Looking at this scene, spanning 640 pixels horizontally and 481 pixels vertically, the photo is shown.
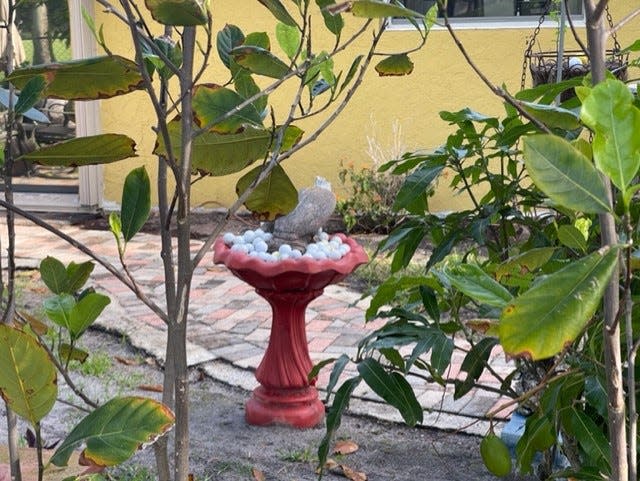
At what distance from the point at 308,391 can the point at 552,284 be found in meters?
3.71

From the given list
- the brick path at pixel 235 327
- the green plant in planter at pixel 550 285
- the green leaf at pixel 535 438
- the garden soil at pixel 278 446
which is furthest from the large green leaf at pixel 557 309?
the brick path at pixel 235 327

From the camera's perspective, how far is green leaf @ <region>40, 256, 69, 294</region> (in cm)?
178

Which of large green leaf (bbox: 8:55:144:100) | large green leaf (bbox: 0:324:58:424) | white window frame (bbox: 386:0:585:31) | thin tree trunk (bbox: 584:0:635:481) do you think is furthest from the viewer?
white window frame (bbox: 386:0:585:31)

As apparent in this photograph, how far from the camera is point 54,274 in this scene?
1796 mm

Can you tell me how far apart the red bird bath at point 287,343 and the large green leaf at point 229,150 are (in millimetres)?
2723

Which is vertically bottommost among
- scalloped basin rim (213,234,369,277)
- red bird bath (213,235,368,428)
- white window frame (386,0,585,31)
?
red bird bath (213,235,368,428)

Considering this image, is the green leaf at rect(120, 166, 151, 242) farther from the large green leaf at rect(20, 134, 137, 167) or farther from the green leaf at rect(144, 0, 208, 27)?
the green leaf at rect(144, 0, 208, 27)

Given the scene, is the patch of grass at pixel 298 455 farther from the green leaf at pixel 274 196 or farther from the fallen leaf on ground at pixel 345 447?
the green leaf at pixel 274 196

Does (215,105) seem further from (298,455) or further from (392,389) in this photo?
(298,455)

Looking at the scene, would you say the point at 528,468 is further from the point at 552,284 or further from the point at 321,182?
the point at 321,182

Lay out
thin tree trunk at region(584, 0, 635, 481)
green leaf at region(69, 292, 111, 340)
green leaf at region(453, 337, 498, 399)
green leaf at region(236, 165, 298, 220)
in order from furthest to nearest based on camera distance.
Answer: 1. green leaf at region(453, 337, 498, 399)
2. green leaf at region(236, 165, 298, 220)
3. green leaf at region(69, 292, 111, 340)
4. thin tree trunk at region(584, 0, 635, 481)

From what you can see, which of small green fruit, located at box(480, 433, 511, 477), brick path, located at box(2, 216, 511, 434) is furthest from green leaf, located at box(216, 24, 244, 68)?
brick path, located at box(2, 216, 511, 434)

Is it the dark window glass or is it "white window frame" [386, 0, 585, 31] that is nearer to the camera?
"white window frame" [386, 0, 585, 31]

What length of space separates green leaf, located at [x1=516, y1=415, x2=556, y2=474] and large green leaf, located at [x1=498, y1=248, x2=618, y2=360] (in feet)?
4.28
